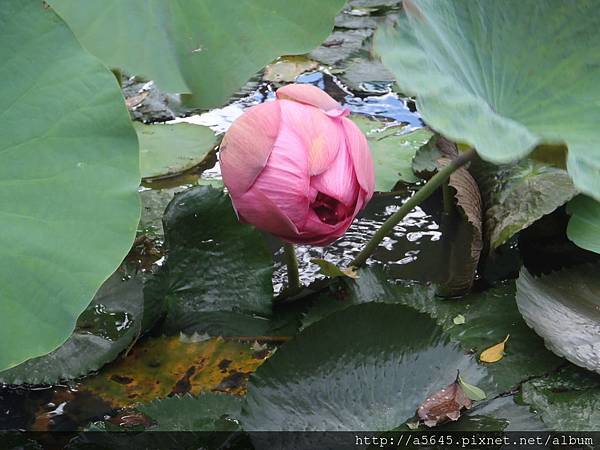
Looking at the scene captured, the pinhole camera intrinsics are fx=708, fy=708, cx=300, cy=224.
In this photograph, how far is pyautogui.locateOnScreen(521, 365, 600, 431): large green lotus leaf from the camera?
787 millimetres

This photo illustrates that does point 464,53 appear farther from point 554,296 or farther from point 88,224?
point 88,224

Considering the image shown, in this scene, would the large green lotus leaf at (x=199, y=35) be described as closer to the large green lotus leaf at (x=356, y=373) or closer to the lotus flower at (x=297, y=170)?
the lotus flower at (x=297, y=170)

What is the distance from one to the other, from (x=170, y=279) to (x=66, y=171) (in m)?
0.28

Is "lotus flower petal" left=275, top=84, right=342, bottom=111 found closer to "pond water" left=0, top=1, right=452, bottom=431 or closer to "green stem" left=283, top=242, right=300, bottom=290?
"green stem" left=283, top=242, right=300, bottom=290

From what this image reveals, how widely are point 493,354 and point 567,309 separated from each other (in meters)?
0.12

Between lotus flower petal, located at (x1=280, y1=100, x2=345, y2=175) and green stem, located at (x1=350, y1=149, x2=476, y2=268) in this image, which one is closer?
lotus flower petal, located at (x1=280, y1=100, x2=345, y2=175)

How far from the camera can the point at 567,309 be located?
893 mm

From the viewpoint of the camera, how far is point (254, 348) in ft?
2.94

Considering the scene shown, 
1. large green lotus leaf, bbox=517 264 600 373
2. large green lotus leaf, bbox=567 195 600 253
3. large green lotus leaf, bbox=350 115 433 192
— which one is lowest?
large green lotus leaf, bbox=350 115 433 192

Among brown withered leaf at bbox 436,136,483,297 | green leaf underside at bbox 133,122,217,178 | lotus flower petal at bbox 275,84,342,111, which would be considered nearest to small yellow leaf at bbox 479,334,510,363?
brown withered leaf at bbox 436,136,483,297

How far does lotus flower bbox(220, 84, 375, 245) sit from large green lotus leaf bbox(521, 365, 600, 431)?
301 mm

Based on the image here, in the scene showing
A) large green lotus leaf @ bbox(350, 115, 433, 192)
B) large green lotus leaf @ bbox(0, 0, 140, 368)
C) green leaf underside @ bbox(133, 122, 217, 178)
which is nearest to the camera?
large green lotus leaf @ bbox(0, 0, 140, 368)

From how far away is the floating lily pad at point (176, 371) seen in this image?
2.82ft

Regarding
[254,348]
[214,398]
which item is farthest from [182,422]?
[254,348]
